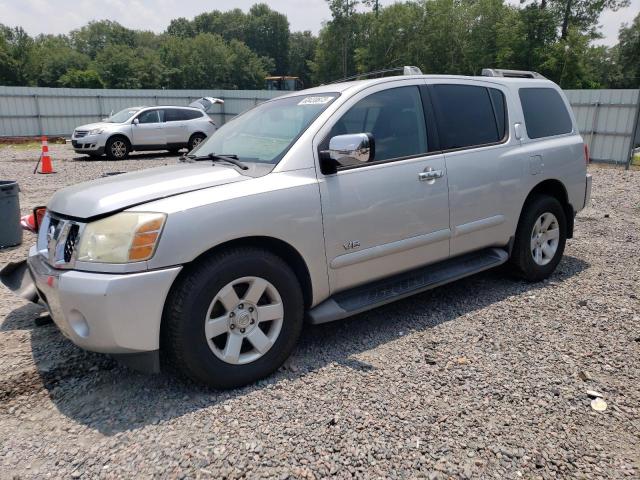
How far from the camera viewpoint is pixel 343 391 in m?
3.08

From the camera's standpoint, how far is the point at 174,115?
17375mm

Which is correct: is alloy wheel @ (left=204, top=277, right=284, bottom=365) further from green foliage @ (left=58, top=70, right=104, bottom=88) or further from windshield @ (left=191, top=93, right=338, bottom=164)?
green foliage @ (left=58, top=70, right=104, bottom=88)

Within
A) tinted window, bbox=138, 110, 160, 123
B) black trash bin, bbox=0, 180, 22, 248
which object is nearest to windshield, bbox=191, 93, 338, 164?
black trash bin, bbox=0, 180, 22, 248

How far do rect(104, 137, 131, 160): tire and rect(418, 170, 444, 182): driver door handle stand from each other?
1450cm

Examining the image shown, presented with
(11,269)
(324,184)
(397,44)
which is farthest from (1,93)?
(397,44)

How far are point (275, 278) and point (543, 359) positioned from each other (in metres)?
1.87

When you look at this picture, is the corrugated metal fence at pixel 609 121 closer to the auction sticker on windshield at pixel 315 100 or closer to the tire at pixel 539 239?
the tire at pixel 539 239

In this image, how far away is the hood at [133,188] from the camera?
2.88 m

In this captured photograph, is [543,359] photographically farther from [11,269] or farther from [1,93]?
[1,93]

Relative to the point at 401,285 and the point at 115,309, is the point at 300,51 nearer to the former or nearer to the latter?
the point at 401,285

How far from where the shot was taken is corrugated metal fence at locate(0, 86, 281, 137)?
22344 mm

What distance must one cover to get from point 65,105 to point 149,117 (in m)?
8.99

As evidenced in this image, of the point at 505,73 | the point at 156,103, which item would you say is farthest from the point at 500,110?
the point at 156,103

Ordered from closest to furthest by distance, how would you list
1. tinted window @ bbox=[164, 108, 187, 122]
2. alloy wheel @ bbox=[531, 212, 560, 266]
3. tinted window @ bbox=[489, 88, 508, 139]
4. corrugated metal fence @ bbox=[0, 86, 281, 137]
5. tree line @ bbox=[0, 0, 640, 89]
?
1. tinted window @ bbox=[489, 88, 508, 139]
2. alloy wheel @ bbox=[531, 212, 560, 266]
3. tinted window @ bbox=[164, 108, 187, 122]
4. corrugated metal fence @ bbox=[0, 86, 281, 137]
5. tree line @ bbox=[0, 0, 640, 89]
